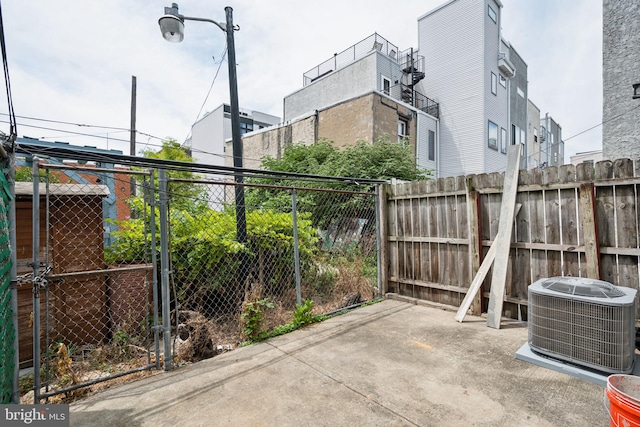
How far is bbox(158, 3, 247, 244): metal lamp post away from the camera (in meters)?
4.32

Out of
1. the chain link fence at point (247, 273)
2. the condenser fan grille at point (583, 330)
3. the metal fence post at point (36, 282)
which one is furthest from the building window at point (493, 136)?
the metal fence post at point (36, 282)

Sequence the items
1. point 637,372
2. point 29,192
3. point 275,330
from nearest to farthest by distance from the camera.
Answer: point 637,372 → point 29,192 → point 275,330

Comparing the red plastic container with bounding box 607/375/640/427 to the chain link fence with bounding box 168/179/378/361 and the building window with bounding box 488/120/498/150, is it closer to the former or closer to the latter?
the chain link fence with bounding box 168/179/378/361

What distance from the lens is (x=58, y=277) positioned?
240 centimetres

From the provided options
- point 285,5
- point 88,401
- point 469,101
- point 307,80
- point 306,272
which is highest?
point 307,80

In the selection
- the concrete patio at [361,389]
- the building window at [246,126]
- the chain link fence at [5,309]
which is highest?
the building window at [246,126]

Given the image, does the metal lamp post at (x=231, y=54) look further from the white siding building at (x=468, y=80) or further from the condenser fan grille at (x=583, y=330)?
the white siding building at (x=468, y=80)

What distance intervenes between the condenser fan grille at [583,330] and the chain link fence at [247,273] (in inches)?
102

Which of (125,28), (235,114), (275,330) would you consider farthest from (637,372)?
(125,28)

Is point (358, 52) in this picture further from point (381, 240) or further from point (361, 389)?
point (361, 389)

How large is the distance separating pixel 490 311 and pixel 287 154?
8.74m

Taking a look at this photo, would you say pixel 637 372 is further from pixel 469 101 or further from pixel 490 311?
pixel 469 101

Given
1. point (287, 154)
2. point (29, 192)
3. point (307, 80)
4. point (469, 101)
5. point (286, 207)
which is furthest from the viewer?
point (307, 80)

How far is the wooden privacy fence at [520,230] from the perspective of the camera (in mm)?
3137
